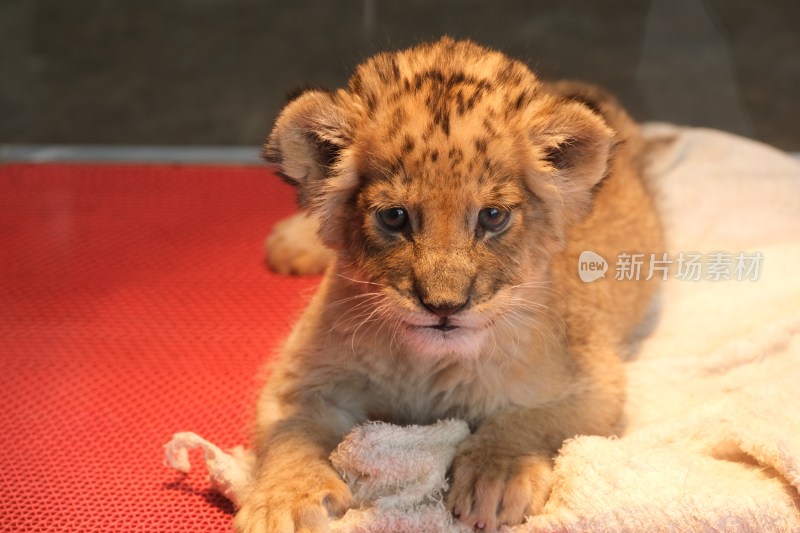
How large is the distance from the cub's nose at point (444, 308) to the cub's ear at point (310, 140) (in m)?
0.43

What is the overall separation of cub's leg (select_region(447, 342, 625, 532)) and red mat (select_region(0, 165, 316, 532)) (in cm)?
61

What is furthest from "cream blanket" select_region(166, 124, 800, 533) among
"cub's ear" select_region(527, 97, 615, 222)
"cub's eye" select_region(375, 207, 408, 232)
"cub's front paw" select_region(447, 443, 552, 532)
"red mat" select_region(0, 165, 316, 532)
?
"cub's ear" select_region(527, 97, 615, 222)

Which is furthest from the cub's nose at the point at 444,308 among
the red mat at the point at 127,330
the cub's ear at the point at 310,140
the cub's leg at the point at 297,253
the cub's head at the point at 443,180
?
the cub's leg at the point at 297,253

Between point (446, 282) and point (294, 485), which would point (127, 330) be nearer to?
point (294, 485)

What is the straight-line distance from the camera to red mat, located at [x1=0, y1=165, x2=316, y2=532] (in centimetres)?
247

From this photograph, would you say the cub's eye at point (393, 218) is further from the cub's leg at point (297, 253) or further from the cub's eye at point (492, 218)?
the cub's leg at point (297, 253)

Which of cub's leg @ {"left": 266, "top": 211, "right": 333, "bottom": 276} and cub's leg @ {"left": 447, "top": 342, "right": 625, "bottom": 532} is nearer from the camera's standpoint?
cub's leg @ {"left": 447, "top": 342, "right": 625, "bottom": 532}

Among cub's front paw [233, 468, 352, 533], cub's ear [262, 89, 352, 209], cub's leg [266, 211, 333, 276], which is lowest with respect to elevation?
cub's front paw [233, 468, 352, 533]

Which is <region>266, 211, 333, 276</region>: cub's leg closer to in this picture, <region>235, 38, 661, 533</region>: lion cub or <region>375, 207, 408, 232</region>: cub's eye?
<region>235, 38, 661, 533</region>: lion cub

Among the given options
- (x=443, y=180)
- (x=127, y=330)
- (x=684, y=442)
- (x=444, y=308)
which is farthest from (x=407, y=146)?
(x=127, y=330)

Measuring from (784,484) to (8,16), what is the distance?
4474 mm

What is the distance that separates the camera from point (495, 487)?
220 cm

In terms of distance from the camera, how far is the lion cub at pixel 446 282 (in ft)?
7.00

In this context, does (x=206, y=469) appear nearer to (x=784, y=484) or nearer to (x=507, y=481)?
(x=507, y=481)
